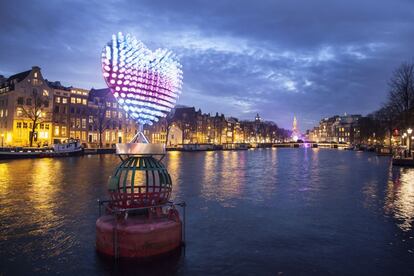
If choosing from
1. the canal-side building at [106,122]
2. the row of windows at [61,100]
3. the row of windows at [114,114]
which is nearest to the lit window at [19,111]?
the row of windows at [61,100]

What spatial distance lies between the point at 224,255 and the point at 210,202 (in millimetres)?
11071

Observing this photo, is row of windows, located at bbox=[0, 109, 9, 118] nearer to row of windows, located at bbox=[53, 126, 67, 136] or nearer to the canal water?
row of windows, located at bbox=[53, 126, 67, 136]

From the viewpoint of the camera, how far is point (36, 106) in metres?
90.8

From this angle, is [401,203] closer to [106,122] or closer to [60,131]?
[60,131]

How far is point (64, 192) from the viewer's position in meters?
28.3

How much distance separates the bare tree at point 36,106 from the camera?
92125 millimetres

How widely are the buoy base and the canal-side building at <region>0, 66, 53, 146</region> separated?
86197 mm

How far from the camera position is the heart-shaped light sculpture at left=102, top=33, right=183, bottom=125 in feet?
40.4

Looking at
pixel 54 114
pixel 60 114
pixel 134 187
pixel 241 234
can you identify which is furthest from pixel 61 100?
pixel 134 187

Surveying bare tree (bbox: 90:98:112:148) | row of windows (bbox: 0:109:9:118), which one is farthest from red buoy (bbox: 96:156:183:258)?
bare tree (bbox: 90:98:112:148)

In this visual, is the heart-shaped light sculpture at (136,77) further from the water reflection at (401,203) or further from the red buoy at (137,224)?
the water reflection at (401,203)

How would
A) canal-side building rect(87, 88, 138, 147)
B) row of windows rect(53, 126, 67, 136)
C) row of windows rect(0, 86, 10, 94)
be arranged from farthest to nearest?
canal-side building rect(87, 88, 138, 147) → row of windows rect(53, 126, 67, 136) → row of windows rect(0, 86, 10, 94)

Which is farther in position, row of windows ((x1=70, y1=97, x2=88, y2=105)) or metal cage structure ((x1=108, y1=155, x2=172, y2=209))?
row of windows ((x1=70, y1=97, x2=88, y2=105))

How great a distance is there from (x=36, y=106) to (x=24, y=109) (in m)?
4.17
